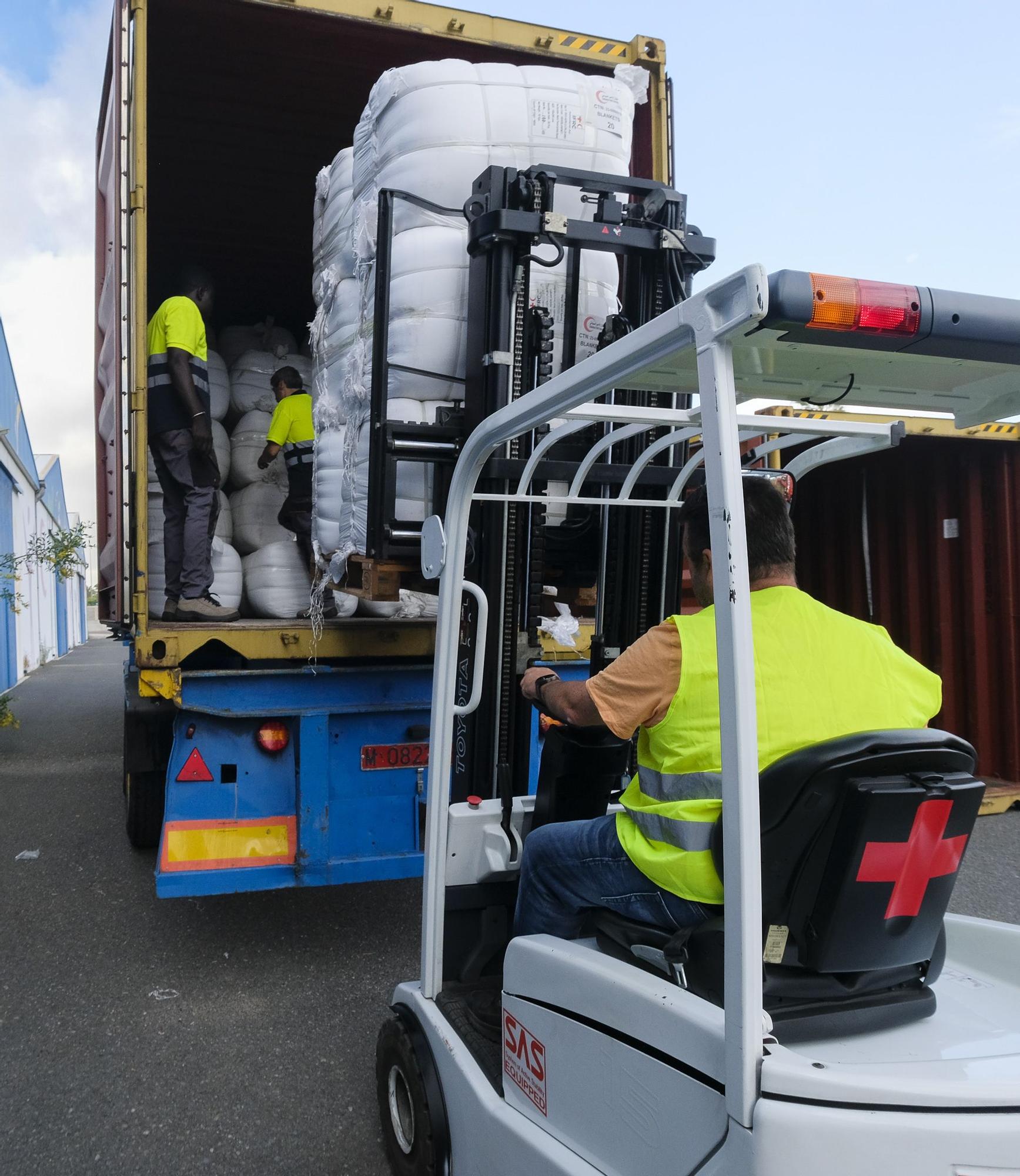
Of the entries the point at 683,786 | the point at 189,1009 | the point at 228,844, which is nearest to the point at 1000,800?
the point at 228,844

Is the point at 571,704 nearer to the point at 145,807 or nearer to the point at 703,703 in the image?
the point at 703,703

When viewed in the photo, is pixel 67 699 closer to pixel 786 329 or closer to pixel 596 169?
pixel 596 169

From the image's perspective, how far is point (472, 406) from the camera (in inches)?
114

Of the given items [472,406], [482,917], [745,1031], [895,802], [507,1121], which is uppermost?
[472,406]

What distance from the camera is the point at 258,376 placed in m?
5.58

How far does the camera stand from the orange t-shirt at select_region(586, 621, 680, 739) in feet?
5.62

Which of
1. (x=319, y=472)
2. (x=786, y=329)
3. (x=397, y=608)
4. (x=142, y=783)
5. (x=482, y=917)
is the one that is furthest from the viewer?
(x=142, y=783)

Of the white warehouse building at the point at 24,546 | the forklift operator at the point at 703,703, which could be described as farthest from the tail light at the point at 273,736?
the white warehouse building at the point at 24,546

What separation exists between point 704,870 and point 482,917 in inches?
40.4

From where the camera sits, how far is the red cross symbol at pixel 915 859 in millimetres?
1489

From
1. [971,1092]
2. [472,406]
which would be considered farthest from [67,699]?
[971,1092]

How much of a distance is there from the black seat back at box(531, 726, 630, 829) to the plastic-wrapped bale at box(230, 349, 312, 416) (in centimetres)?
355

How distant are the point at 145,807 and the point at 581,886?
10.7 feet

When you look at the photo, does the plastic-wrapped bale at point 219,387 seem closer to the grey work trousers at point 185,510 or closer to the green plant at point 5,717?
the grey work trousers at point 185,510
